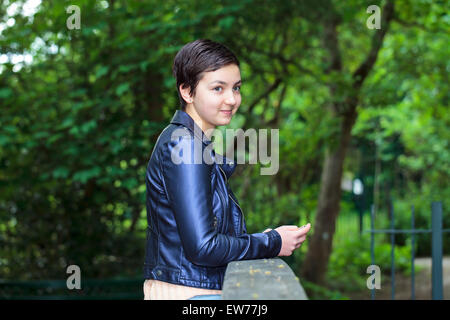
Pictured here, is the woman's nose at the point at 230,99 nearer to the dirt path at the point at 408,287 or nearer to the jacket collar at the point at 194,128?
the jacket collar at the point at 194,128

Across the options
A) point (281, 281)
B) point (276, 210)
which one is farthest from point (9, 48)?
point (281, 281)

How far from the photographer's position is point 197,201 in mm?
1542

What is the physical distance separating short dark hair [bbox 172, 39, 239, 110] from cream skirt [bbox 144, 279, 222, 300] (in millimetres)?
658

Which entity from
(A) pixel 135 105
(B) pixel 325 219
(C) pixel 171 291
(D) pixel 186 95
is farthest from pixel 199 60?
(B) pixel 325 219

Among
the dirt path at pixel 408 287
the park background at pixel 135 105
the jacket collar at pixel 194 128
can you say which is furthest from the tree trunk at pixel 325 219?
the jacket collar at pixel 194 128

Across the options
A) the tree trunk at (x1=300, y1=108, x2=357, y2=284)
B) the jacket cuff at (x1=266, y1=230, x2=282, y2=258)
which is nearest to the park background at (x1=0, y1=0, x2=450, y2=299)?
the tree trunk at (x1=300, y1=108, x2=357, y2=284)

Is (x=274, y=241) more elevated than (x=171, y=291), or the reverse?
(x=274, y=241)

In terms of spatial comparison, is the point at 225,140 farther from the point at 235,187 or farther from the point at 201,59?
the point at 201,59

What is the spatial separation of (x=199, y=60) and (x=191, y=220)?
580 millimetres

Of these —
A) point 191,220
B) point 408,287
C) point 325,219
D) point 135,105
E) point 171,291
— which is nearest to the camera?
point 191,220

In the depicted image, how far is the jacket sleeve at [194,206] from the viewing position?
1.54m

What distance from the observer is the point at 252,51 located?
23.9ft

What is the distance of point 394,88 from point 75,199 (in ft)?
16.0

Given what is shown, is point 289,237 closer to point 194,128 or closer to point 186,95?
point 194,128
